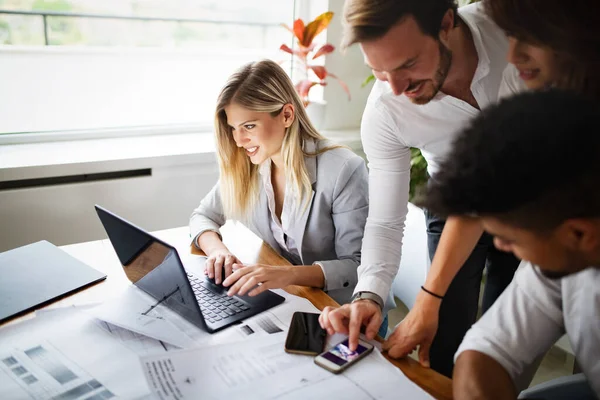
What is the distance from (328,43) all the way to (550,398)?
6.28ft

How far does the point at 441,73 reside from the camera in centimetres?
107

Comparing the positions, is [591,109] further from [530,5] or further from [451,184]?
[530,5]

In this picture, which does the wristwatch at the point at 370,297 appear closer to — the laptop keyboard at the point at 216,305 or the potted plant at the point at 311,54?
the laptop keyboard at the point at 216,305

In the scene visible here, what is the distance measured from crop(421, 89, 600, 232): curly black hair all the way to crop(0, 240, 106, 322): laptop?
2.93 feet

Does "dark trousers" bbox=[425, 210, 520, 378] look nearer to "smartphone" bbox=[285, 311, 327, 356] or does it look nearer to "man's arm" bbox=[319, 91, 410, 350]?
"man's arm" bbox=[319, 91, 410, 350]

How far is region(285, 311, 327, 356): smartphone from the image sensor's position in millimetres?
955

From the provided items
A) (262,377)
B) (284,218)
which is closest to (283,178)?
(284,218)

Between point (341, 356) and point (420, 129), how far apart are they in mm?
556

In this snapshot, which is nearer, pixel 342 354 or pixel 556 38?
pixel 556 38

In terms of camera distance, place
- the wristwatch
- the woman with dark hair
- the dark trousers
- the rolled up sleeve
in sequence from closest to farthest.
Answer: the woman with dark hair, the wristwatch, the rolled up sleeve, the dark trousers

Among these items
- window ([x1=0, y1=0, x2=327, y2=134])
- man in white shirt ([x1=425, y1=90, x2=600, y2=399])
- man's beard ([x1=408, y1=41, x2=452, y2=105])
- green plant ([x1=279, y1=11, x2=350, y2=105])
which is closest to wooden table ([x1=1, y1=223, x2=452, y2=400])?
man in white shirt ([x1=425, y1=90, x2=600, y2=399])

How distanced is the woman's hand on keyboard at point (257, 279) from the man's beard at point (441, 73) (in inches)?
18.2

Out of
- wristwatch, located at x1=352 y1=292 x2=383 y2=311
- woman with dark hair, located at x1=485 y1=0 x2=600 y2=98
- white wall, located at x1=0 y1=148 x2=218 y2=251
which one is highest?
woman with dark hair, located at x1=485 y1=0 x2=600 y2=98

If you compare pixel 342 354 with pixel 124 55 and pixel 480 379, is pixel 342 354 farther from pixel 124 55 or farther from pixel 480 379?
pixel 124 55
